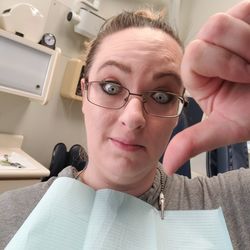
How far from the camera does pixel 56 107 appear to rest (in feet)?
6.23

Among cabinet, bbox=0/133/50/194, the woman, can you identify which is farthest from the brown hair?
cabinet, bbox=0/133/50/194

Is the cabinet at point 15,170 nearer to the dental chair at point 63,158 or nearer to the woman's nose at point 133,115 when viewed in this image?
the dental chair at point 63,158

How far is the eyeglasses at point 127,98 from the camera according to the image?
0.66 meters

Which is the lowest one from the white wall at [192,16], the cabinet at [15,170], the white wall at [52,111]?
the cabinet at [15,170]

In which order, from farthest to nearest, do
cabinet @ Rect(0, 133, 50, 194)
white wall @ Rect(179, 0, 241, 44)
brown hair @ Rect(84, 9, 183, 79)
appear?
white wall @ Rect(179, 0, 241, 44) < cabinet @ Rect(0, 133, 50, 194) < brown hair @ Rect(84, 9, 183, 79)

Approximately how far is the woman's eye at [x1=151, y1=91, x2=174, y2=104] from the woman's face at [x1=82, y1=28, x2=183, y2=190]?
1 cm

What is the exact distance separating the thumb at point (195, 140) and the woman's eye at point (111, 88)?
0.30 m

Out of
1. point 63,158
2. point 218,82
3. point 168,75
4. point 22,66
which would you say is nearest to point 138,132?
point 168,75

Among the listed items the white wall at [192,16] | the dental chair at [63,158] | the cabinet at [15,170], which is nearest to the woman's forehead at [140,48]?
the cabinet at [15,170]

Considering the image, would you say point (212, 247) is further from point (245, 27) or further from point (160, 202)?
point (245, 27)

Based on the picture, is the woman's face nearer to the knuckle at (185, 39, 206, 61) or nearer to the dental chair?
the knuckle at (185, 39, 206, 61)

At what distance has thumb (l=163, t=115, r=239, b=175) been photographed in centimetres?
38

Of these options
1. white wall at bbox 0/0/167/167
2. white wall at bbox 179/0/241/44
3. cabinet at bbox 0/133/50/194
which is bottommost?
cabinet at bbox 0/133/50/194

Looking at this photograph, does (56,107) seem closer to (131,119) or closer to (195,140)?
(131,119)
